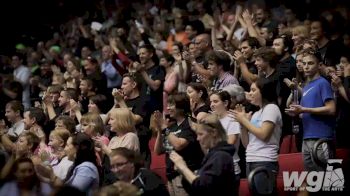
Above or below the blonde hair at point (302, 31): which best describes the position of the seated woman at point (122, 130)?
below

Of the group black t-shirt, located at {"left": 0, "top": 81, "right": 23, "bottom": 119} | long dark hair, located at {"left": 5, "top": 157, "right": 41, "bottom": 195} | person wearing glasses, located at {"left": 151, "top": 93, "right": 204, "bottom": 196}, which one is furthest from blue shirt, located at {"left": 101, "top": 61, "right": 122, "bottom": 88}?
long dark hair, located at {"left": 5, "top": 157, "right": 41, "bottom": 195}

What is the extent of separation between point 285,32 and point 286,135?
2.29 m

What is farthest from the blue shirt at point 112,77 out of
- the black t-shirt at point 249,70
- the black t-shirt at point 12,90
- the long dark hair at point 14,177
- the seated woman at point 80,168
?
the long dark hair at point 14,177

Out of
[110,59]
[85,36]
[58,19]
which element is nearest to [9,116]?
[110,59]

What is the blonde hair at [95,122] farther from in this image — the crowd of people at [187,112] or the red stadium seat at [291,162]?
the red stadium seat at [291,162]

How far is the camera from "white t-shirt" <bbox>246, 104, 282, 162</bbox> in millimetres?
7812

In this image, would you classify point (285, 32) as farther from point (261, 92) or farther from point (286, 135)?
point (261, 92)

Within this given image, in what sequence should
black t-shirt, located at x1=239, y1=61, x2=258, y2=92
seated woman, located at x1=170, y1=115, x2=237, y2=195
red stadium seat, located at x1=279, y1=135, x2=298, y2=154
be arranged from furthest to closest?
black t-shirt, located at x1=239, y1=61, x2=258, y2=92, red stadium seat, located at x1=279, y1=135, x2=298, y2=154, seated woman, located at x1=170, y1=115, x2=237, y2=195

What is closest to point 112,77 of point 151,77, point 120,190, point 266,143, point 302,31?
point 151,77

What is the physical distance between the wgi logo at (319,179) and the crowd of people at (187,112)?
0.27ft

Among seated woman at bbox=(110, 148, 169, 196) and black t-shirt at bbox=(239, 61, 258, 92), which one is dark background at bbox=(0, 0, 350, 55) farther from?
seated woman at bbox=(110, 148, 169, 196)

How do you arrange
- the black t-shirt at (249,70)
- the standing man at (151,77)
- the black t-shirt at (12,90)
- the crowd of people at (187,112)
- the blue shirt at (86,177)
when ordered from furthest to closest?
the black t-shirt at (12,90) < the standing man at (151,77) < the black t-shirt at (249,70) < the blue shirt at (86,177) < the crowd of people at (187,112)

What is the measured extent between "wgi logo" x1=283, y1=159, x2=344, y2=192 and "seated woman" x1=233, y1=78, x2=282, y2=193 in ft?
1.43

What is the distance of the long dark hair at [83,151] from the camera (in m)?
7.82
